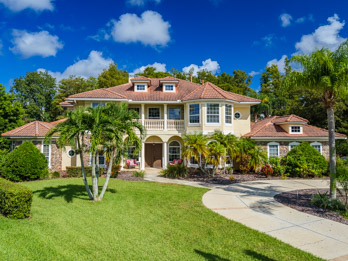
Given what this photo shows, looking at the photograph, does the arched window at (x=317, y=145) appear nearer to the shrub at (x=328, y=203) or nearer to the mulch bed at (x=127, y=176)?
the shrub at (x=328, y=203)

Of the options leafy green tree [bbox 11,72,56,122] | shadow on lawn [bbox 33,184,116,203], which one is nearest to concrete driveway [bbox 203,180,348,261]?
shadow on lawn [bbox 33,184,116,203]

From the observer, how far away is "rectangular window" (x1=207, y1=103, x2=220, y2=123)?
19.4 metres

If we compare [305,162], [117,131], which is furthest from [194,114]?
[117,131]

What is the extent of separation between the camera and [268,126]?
2058cm

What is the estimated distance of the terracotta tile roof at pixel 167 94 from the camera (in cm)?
1959

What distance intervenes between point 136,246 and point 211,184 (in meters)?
9.72

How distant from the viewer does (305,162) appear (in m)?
17.2

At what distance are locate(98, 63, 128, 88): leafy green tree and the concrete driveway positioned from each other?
32.3 meters

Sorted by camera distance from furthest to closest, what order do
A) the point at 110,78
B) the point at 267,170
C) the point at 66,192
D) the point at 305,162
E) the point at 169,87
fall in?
1. the point at 110,78
2. the point at 169,87
3. the point at 267,170
4. the point at 305,162
5. the point at 66,192

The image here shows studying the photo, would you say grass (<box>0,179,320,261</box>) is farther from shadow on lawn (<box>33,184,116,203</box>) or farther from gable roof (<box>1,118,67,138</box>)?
gable roof (<box>1,118,67,138</box>)

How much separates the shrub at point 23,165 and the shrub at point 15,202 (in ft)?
30.4

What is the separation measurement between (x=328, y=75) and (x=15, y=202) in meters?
13.2

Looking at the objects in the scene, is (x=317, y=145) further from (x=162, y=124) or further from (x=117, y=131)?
(x=117, y=131)

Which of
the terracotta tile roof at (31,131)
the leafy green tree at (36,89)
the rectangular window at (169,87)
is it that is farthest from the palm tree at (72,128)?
the leafy green tree at (36,89)
